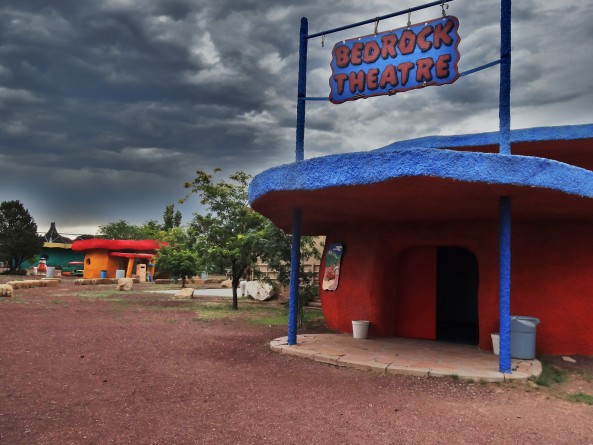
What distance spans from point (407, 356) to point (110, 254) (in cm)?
3032

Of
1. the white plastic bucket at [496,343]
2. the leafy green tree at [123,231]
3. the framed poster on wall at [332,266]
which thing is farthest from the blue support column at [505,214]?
the leafy green tree at [123,231]

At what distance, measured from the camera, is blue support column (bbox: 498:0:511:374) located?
655 cm

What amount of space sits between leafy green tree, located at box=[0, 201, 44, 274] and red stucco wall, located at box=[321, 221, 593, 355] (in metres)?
34.7

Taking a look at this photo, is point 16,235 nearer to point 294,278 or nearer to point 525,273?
point 294,278

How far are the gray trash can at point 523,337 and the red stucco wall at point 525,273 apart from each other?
0.90m

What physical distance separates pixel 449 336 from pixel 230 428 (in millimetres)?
7270

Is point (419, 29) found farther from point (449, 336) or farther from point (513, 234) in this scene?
point (449, 336)

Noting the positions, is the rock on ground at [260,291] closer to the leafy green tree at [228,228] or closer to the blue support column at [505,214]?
the leafy green tree at [228,228]

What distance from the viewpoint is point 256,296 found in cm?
2075

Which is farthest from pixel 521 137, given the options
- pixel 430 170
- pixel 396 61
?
pixel 430 170

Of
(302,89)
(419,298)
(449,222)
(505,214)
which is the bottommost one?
(419,298)

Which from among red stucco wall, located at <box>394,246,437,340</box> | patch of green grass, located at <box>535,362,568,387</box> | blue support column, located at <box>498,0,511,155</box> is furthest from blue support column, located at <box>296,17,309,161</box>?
patch of green grass, located at <box>535,362,568,387</box>

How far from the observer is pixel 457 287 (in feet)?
46.2

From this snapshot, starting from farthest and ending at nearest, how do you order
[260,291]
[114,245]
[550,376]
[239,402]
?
[114,245]
[260,291]
[550,376]
[239,402]
